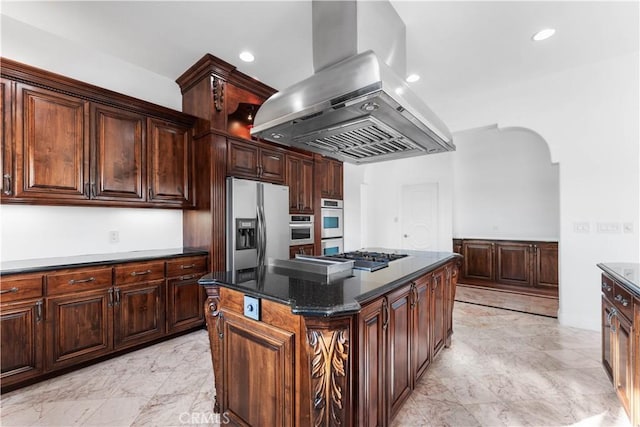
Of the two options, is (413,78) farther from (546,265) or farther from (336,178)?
(546,265)

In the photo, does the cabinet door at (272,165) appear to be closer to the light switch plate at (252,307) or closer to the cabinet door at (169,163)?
the cabinet door at (169,163)

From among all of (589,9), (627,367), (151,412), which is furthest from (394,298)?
(589,9)

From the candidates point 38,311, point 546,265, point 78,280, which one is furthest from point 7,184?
point 546,265

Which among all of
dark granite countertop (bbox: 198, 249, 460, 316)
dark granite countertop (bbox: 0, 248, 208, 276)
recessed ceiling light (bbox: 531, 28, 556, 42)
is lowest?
dark granite countertop (bbox: 0, 248, 208, 276)

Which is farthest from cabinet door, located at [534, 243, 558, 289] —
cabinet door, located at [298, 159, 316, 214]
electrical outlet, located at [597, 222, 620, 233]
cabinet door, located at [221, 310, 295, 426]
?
cabinet door, located at [221, 310, 295, 426]

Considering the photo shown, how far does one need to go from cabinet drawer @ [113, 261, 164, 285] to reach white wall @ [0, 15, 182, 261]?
23.8 inches

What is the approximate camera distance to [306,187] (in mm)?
4113

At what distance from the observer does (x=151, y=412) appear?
179cm

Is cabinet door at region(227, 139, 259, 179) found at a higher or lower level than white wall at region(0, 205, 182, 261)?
higher

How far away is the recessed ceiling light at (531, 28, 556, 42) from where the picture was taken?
2.54m

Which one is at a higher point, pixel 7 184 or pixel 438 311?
pixel 7 184

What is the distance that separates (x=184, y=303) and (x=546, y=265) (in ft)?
17.7

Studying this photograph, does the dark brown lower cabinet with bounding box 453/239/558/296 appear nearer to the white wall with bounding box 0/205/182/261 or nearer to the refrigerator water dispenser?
the refrigerator water dispenser

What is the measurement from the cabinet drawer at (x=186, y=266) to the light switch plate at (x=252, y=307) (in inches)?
71.5
